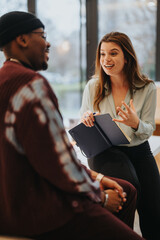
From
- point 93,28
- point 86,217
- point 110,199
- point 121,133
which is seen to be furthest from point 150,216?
point 93,28

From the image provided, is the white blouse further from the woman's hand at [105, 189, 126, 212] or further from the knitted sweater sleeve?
the knitted sweater sleeve

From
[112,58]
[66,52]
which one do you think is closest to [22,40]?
[112,58]

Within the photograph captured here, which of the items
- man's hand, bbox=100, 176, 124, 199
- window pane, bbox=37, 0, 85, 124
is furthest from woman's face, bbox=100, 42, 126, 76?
window pane, bbox=37, 0, 85, 124

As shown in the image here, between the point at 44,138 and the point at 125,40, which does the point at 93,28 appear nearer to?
the point at 125,40

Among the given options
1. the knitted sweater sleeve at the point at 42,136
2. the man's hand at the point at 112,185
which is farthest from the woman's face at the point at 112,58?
the knitted sweater sleeve at the point at 42,136

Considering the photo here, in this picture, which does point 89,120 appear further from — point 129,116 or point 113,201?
point 113,201

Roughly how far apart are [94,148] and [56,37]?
2834 millimetres

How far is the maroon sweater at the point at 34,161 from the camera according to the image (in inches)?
35.4

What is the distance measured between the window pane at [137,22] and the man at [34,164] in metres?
3.64

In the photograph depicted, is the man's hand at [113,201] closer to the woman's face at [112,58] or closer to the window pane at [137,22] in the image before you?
the woman's face at [112,58]

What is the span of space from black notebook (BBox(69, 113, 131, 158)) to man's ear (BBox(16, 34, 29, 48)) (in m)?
0.75

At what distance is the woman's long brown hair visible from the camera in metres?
1.99

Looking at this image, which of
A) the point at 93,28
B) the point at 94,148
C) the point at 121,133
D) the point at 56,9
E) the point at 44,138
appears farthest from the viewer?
the point at 93,28

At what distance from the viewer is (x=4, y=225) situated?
978 mm
